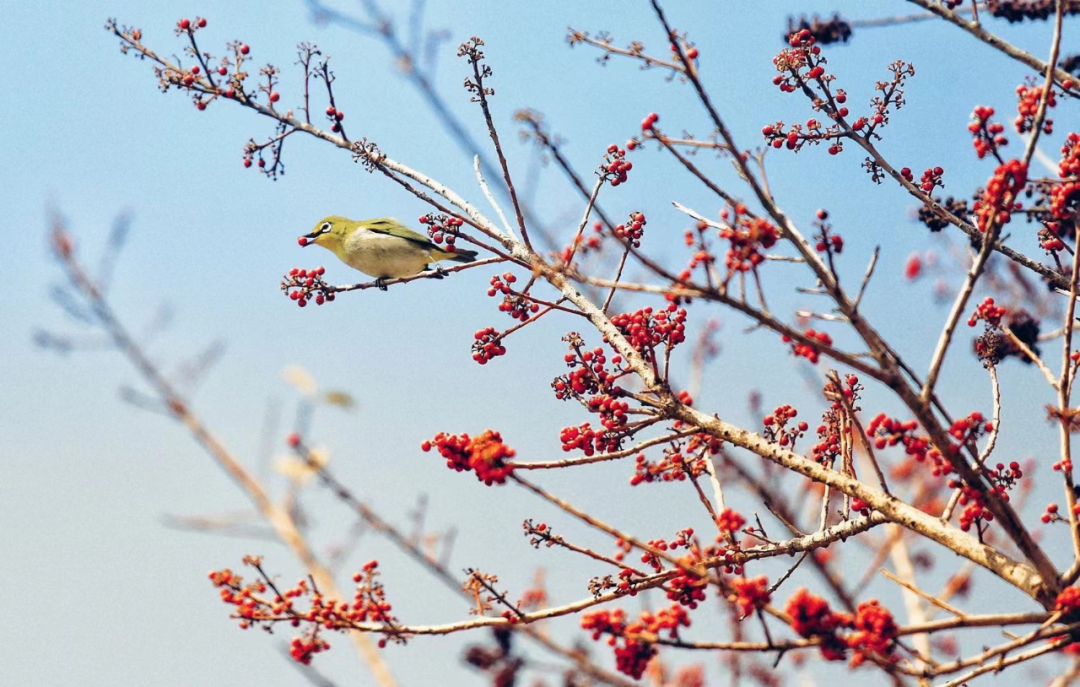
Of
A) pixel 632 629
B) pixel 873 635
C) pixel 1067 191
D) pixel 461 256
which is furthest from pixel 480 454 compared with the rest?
pixel 461 256

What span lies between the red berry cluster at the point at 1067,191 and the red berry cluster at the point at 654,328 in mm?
1898

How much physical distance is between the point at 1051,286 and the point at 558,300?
2.91 m

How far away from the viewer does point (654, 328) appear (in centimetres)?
502

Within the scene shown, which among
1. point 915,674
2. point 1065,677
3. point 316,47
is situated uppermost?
point 316,47

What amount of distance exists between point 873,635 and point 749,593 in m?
0.46

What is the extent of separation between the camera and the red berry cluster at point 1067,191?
13.6 feet

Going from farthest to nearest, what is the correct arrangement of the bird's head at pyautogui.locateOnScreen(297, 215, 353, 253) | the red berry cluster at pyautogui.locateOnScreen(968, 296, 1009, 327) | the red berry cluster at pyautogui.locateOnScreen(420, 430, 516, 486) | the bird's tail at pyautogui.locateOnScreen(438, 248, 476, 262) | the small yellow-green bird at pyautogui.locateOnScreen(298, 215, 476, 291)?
1. the bird's head at pyautogui.locateOnScreen(297, 215, 353, 253)
2. the small yellow-green bird at pyautogui.locateOnScreen(298, 215, 476, 291)
3. the bird's tail at pyautogui.locateOnScreen(438, 248, 476, 262)
4. the red berry cluster at pyautogui.locateOnScreen(968, 296, 1009, 327)
5. the red berry cluster at pyautogui.locateOnScreen(420, 430, 516, 486)

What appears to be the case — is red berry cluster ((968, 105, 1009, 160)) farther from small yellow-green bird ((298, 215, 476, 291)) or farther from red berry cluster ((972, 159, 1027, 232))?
small yellow-green bird ((298, 215, 476, 291))

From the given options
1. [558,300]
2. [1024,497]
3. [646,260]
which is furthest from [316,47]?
[1024,497]

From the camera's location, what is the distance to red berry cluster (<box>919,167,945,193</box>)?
5.40 meters

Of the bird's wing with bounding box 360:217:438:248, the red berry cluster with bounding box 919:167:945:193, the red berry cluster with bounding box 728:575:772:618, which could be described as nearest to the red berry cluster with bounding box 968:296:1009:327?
the red berry cluster with bounding box 919:167:945:193

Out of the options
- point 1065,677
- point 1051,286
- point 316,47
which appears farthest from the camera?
point 1065,677

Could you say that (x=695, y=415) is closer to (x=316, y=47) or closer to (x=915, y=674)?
(x=915, y=674)

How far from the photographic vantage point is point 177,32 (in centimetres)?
615
